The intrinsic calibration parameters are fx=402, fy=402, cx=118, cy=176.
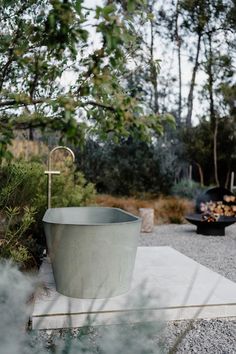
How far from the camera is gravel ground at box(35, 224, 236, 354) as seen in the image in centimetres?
65

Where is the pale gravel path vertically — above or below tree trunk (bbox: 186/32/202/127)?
below

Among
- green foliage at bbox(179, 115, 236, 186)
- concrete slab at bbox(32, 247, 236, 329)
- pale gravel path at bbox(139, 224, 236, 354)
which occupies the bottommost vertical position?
pale gravel path at bbox(139, 224, 236, 354)

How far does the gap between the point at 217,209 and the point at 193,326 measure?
447 cm

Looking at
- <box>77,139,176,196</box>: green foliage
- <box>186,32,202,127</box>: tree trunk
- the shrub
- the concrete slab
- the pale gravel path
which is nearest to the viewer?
the pale gravel path

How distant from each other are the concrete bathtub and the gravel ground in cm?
46

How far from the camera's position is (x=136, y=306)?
26.4 inches

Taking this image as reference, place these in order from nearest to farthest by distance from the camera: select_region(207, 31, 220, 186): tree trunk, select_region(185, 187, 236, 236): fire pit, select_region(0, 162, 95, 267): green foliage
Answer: select_region(0, 162, 95, 267): green foliage → select_region(185, 187, 236, 236): fire pit → select_region(207, 31, 220, 186): tree trunk

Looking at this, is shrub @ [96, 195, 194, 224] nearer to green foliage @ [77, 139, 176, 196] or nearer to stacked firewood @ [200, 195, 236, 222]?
stacked firewood @ [200, 195, 236, 222]

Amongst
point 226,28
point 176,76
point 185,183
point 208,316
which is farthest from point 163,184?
point 208,316

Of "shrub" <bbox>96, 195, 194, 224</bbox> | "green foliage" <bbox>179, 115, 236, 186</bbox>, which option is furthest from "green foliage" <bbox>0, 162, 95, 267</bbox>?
"green foliage" <bbox>179, 115, 236, 186</bbox>

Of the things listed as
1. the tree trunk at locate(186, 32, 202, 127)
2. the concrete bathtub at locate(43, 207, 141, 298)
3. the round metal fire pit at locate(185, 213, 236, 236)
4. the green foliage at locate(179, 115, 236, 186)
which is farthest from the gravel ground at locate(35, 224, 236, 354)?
the tree trunk at locate(186, 32, 202, 127)

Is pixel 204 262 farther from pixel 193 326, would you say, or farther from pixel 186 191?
pixel 186 191

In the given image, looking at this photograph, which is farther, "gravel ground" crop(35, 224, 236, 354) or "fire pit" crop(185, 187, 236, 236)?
"fire pit" crop(185, 187, 236, 236)

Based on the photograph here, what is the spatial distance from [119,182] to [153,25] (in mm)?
5036
